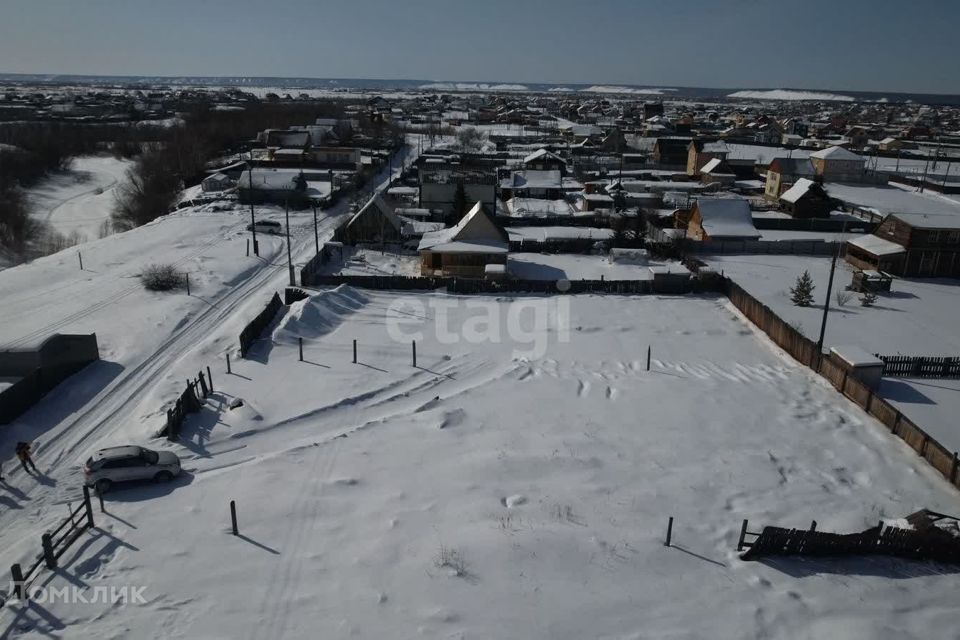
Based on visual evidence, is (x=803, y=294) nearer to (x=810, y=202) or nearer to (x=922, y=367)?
(x=922, y=367)

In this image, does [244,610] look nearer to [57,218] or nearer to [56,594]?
[56,594]

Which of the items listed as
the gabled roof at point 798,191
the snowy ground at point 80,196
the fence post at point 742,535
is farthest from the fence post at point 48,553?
the gabled roof at point 798,191

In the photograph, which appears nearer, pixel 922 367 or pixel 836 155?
pixel 922 367

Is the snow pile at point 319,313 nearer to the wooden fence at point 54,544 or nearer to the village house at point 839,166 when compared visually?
the wooden fence at point 54,544

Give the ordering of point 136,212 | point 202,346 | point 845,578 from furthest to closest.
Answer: point 136,212, point 202,346, point 845,578

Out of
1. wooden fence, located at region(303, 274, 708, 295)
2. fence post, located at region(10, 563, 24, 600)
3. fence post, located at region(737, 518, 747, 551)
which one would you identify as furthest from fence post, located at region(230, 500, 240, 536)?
wooden fence, located at region(303, 274, 708, 295)

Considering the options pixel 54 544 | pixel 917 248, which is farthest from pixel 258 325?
pixel 917 248

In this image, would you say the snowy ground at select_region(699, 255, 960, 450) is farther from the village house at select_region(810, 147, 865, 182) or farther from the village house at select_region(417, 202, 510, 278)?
the village house at select_region(810, 147, 865, 182)

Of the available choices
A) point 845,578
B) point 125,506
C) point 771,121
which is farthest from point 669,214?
point 771,121
